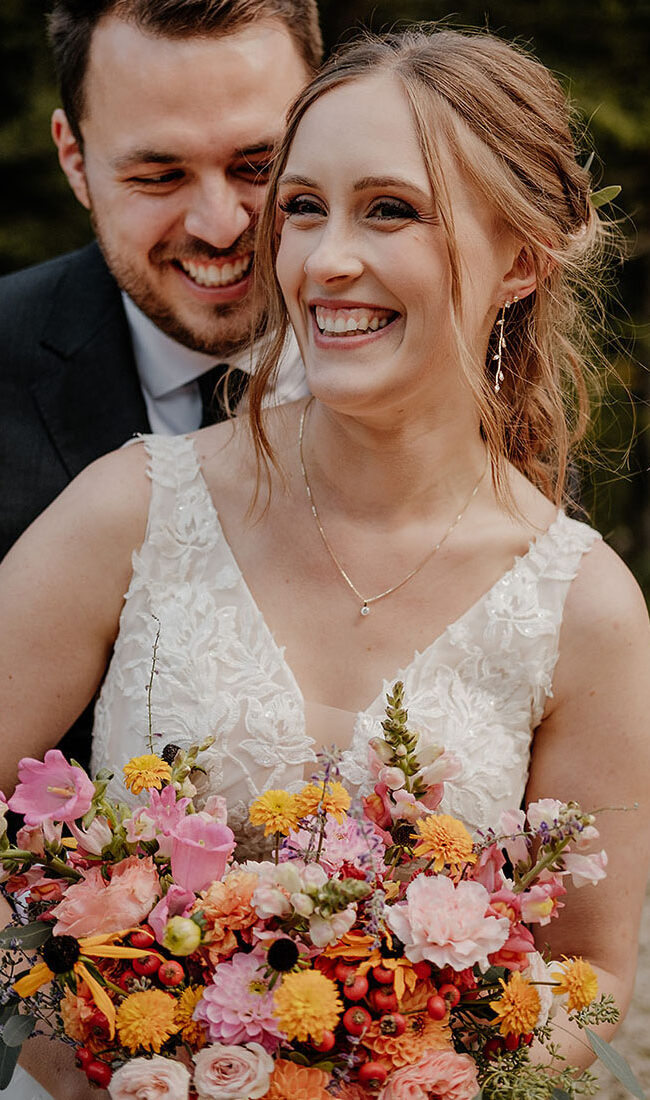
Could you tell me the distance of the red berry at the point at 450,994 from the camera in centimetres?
188

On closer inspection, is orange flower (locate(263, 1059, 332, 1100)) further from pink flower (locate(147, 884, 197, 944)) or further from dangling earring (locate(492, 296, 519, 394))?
dangling earring (locate(492, 296, 519, 394))

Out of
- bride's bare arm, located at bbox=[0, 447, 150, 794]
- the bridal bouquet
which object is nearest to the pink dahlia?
the bridal bouquet

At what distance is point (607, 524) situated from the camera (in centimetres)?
1146

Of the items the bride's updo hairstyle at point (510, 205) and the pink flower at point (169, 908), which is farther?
the bride's updo hairstyle at point (510, 205)

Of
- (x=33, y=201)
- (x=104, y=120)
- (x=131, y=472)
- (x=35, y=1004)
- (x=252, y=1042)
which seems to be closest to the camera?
(x=252, y=1042)

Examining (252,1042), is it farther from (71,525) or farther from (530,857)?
(71,525)

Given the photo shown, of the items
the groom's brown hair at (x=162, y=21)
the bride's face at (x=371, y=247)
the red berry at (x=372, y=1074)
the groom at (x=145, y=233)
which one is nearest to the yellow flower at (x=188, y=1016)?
the red berry at (x=372, y=1074)

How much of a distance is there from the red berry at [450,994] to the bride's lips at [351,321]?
130cm

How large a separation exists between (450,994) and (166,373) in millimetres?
2444

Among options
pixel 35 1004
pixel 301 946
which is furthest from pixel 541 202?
pixel 35 1004

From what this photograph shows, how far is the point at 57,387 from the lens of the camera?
380 cm

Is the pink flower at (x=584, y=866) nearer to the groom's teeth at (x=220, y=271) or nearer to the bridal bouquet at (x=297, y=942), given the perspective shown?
the bridal bouquet at (x=297, y=942)

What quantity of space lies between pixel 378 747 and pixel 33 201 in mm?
8927

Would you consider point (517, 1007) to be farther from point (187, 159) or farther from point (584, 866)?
point (187, 159)
